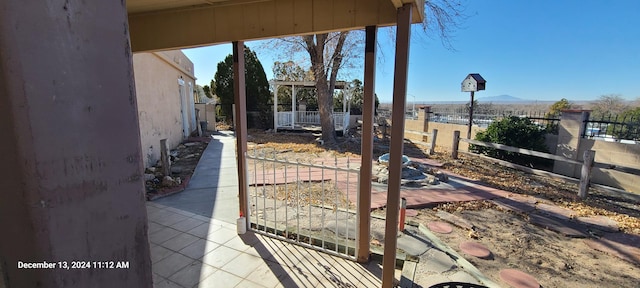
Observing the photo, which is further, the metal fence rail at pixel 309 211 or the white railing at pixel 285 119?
the white railing at pixel 285 119

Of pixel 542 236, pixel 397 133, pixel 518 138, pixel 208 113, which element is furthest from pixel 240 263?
pixel 208 113

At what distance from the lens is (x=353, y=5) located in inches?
86.8

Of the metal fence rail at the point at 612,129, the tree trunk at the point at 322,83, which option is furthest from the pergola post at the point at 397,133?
the tree trunk at the point at 322,83

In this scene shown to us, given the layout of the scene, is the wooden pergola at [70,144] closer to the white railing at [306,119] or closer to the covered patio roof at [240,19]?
the covered patio roof at [240,19]

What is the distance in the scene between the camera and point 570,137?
6859 millimetres

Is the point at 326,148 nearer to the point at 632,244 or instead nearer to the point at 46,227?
the point at 632,244

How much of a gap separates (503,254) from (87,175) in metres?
3.82

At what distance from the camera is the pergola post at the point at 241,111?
298 centimetres

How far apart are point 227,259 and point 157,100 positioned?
6.08m

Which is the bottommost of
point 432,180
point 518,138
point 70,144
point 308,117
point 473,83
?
point 432,180

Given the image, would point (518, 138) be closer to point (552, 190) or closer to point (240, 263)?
point (552, 190)

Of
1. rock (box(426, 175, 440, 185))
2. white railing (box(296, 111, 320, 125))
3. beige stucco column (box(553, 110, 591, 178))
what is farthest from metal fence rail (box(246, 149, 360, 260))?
white railing (box(296, 111, 320, 125))

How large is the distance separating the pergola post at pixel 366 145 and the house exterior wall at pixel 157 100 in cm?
414

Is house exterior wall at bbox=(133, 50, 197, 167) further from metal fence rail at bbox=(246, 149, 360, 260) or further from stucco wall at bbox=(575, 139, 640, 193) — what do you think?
stucco wall at bbox=(575, 139, 640, 193)
